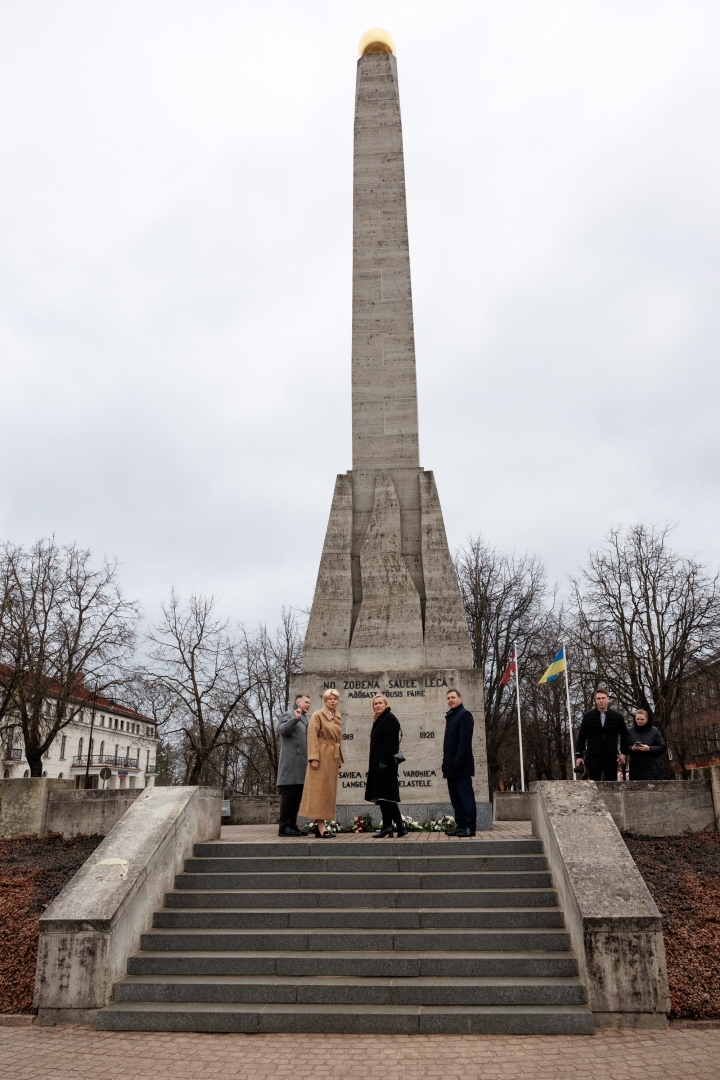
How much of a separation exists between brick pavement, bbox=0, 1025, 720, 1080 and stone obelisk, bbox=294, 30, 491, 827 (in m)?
5.46

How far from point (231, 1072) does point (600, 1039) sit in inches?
99.0

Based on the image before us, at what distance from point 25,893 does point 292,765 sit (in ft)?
10.5

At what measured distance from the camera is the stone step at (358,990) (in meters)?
5.87

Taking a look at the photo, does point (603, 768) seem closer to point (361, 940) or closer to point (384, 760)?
point (384, 760)

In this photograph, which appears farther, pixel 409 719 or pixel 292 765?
pixel 409 719

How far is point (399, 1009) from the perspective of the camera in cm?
582

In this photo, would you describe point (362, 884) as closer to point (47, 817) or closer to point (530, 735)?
point (47, 817)

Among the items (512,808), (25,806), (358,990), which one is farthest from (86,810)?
(512,808)

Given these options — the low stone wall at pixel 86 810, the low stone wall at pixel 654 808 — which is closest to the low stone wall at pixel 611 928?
the low stone wall at pixel 654 808

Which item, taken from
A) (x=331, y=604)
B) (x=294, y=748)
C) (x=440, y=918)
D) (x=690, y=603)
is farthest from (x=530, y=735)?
(x=440, y=918)

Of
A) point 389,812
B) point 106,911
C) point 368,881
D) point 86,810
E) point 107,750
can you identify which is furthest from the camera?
point 107,750

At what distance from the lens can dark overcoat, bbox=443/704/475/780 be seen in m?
8.81

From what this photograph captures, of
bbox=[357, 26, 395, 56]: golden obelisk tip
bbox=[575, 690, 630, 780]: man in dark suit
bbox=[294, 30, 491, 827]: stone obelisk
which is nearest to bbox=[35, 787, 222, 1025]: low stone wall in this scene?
bbox=[294, 30, 491, 827]: stone obelisk

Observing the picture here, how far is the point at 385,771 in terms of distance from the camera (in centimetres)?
898
